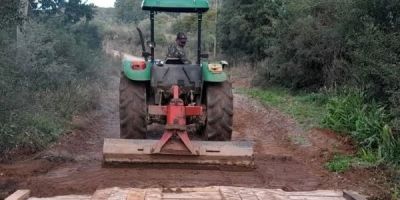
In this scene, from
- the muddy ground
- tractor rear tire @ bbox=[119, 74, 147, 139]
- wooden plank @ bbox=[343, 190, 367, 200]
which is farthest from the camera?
tractor rear tire @ bbox=[119, 74, 147, 139]

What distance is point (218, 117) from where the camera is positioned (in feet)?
28.1

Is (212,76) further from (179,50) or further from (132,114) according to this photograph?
(132,114)

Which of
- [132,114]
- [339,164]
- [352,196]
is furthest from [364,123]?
[132,114]

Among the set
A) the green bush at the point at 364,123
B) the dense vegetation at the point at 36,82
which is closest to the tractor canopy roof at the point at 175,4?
the dense vegetation at the point at 36,82

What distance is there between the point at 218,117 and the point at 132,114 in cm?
130

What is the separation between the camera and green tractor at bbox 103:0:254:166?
25.1 ft

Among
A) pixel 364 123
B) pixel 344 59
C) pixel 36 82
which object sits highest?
pixel 344 59

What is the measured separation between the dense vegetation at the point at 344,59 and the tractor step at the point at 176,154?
6.55 ft

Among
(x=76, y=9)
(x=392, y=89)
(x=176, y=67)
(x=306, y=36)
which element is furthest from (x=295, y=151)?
(x=76, y=9)

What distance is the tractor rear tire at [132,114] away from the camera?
850cm

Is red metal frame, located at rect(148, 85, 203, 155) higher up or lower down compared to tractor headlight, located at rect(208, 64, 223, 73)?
lower down

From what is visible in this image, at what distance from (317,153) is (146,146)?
2.99 m

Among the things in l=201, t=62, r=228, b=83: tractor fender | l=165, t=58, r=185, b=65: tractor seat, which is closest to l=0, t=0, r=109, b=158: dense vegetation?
Result: l=165, t=58, r=185, b=65: tractor seat

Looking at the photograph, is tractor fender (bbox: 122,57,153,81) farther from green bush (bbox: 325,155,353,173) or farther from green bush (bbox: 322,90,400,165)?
green bush (bbox: 322,90,400,165)
